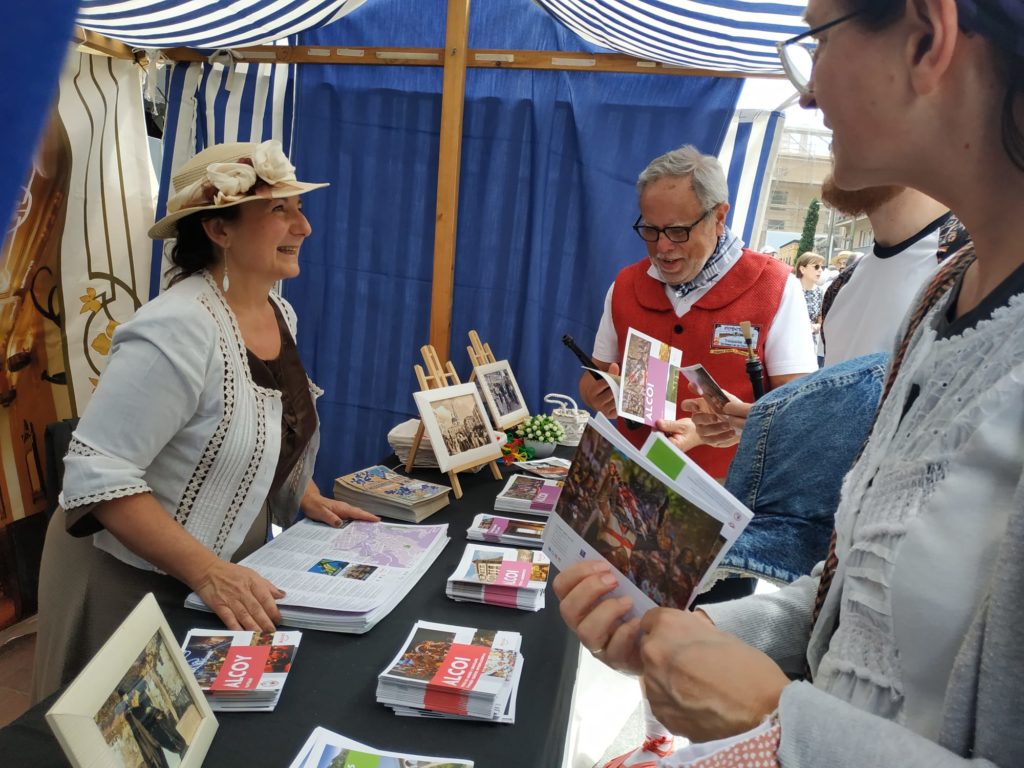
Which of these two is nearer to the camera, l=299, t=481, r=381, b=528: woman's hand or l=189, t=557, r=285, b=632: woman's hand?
l=189, t=557, r=285, b=632: woman's hand

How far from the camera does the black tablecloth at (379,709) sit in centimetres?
103

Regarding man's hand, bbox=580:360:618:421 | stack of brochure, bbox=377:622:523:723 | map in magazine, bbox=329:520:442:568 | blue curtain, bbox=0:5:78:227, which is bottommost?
map in magazine, bbox=329:520:442:568

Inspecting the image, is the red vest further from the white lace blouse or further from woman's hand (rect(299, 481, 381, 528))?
the white lace blouse

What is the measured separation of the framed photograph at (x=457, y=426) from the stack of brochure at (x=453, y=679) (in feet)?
3.36

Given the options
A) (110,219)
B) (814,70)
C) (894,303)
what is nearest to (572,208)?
(894,303)

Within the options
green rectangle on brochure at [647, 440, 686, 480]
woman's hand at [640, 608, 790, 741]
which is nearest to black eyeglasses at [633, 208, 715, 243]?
green rectangle on brochure at [647, 440, 686, 480]

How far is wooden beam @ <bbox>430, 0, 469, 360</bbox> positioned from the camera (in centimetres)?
330

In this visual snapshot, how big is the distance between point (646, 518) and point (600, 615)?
5.7 inches

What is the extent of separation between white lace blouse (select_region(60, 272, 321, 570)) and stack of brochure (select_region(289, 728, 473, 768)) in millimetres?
732

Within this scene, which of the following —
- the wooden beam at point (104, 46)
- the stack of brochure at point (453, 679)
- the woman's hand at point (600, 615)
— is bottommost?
the stack of brochure at point (453, 679)

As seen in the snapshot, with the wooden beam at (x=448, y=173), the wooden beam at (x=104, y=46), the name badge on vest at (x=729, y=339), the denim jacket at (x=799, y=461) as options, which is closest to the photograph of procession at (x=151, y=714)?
the denim jacket at (x=799, y=461)

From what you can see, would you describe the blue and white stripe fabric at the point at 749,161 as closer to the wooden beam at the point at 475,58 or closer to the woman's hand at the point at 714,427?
the wooden beam at the point at 475,58

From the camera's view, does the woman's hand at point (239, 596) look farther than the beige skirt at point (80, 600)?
No

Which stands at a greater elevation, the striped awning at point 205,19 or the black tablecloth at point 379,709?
the striped awning at point 205,19
